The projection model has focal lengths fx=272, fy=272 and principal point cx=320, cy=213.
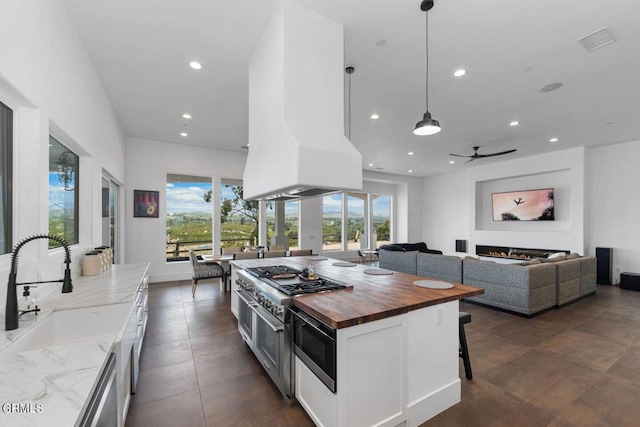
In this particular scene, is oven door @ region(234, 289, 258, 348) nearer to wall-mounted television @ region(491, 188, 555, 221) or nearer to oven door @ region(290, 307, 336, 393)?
oven door @ region(290, 307, 336, 393)

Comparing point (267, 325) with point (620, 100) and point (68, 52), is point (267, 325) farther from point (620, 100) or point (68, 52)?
point (620, 100)

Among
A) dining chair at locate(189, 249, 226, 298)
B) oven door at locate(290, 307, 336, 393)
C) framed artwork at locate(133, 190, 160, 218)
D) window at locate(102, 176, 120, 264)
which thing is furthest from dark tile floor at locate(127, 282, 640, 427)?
framed artwork at locate(133, 190, 160, 218)

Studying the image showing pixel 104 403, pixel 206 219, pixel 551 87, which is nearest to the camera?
pixel 104 403

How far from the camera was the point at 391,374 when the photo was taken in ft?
5.92

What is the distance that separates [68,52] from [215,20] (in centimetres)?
141

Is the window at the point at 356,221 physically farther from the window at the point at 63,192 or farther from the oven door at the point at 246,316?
the window at the point at 63,192

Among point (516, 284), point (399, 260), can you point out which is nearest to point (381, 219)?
point (399, 260)

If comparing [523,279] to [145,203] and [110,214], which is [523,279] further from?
[145,203]

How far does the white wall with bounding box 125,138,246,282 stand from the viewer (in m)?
6.15

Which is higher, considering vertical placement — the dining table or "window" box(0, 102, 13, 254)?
"window" box(0, 102, 13, 254)

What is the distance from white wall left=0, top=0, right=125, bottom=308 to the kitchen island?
1963 millimetres

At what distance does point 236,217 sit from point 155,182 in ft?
6.80

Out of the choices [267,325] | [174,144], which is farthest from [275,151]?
[174,144]

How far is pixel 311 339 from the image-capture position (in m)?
1.88
